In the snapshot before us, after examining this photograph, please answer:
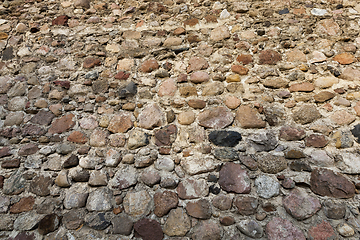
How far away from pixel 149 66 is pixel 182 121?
71 cm

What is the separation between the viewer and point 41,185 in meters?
1.75

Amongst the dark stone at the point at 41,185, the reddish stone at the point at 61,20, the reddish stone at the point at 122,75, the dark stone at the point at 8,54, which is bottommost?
Result: the dark stone at the point at 41,185

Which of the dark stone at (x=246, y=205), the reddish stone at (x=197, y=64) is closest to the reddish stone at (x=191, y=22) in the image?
the reddish stone at (x=197, y=64)

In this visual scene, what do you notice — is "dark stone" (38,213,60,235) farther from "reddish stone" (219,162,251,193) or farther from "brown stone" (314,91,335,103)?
"brown stone" (314,91,335,103)

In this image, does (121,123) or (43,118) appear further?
(43,118)

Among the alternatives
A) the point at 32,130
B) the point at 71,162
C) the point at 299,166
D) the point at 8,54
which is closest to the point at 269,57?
the point at 299,166

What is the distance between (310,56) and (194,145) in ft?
4.73

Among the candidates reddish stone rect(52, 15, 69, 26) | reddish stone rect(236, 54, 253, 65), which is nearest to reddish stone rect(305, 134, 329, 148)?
reddish stone rect(236, 54, 253, 65)

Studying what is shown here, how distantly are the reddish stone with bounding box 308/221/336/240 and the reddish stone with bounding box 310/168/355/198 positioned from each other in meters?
0.22

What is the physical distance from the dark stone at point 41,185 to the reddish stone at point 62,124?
0.44m

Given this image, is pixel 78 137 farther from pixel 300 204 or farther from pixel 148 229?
pixel 300 204

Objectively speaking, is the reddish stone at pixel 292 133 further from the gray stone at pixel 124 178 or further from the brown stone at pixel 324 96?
the gray stone at pixel 124 178

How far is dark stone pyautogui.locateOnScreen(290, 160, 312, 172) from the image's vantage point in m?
1.57

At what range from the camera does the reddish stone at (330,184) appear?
147 centimetres
